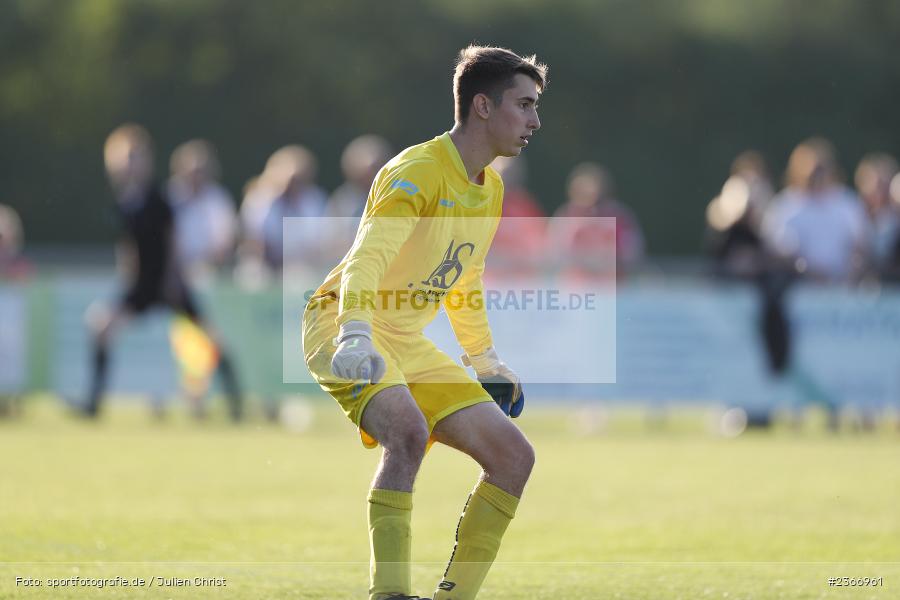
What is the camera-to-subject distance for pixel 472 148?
6.09m

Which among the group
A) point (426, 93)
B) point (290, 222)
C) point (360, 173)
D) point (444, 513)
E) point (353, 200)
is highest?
point (426, 93)

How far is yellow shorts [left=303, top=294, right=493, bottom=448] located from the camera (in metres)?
5.94

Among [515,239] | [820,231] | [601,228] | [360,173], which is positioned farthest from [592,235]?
[360,173]

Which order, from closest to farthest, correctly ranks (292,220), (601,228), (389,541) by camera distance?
(389,541) < (292,220) < (601,228)

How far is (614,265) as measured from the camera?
1554 centimetres

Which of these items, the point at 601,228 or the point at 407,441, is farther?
the point at 601,228

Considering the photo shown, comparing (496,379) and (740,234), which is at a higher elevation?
(740,234)

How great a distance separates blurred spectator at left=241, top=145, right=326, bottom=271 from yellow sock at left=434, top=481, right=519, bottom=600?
9843 mm

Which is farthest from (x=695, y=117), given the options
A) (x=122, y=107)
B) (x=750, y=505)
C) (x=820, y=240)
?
(x=750, y=505)

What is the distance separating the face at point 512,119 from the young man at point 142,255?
9.32m

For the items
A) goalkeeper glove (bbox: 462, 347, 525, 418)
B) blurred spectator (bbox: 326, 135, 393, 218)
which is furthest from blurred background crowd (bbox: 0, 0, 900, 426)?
goalkeeper glove (bbox: 462, 347, 525, 418)

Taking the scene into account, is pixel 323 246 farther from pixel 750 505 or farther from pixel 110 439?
pixel 750 505

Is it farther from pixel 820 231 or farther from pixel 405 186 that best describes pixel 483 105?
pixel 820 231

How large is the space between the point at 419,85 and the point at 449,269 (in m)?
28.4
